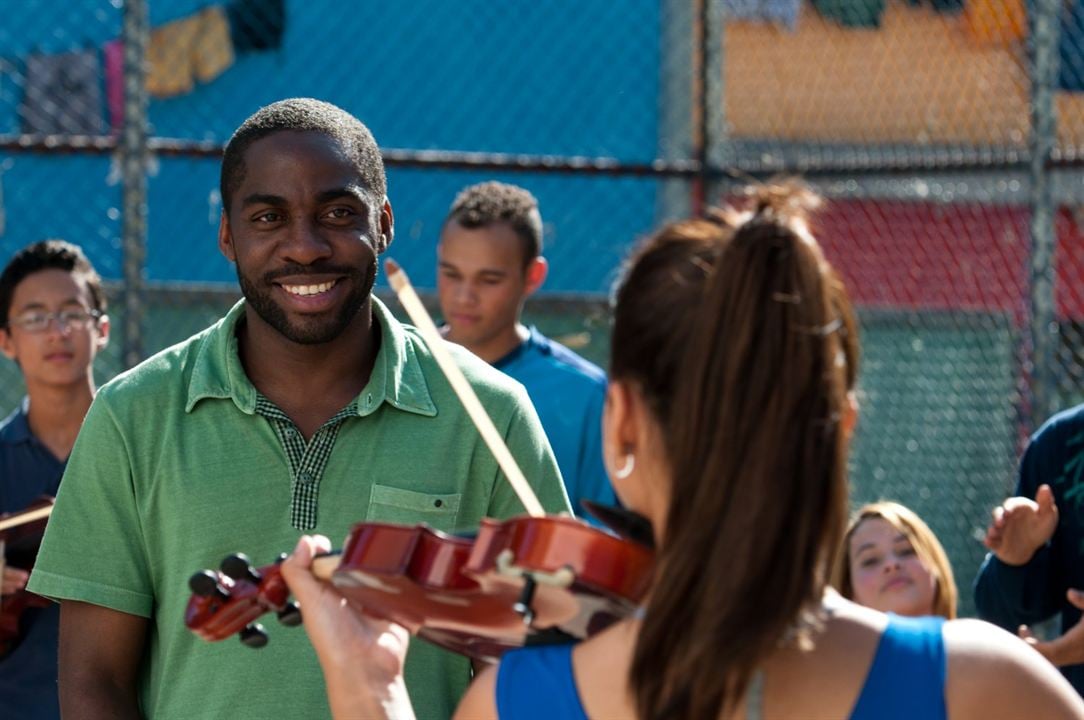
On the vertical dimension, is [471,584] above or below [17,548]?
above

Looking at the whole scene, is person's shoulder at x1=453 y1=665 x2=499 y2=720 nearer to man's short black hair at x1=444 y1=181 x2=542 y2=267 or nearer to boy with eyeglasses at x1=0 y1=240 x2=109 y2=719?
boy with eyeglasses at x1=0 y1=240 x2=109 y2=719

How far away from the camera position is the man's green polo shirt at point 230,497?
2.42 m

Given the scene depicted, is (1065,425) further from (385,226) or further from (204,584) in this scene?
(204,584)

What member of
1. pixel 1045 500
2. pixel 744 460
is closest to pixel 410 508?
pixel 744 460

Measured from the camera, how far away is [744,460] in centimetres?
169

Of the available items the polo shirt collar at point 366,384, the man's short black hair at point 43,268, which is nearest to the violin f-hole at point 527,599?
the polo shirt collar at point 366,384

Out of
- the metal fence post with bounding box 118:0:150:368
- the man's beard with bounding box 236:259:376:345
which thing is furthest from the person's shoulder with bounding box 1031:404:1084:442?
the metal fence post with bounding box 118:0:150:368

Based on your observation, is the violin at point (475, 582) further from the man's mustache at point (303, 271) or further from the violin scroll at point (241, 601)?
the man's mustache at point (303, 271)

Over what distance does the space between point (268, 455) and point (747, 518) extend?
3.39 ft

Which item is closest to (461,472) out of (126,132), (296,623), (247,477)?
(247,477)

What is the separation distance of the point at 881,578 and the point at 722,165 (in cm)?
272

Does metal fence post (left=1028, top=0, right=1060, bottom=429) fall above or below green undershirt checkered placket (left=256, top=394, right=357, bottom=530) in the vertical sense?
above

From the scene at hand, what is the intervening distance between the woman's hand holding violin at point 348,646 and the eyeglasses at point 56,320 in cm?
283

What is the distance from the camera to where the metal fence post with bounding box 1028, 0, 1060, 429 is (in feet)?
18.1
